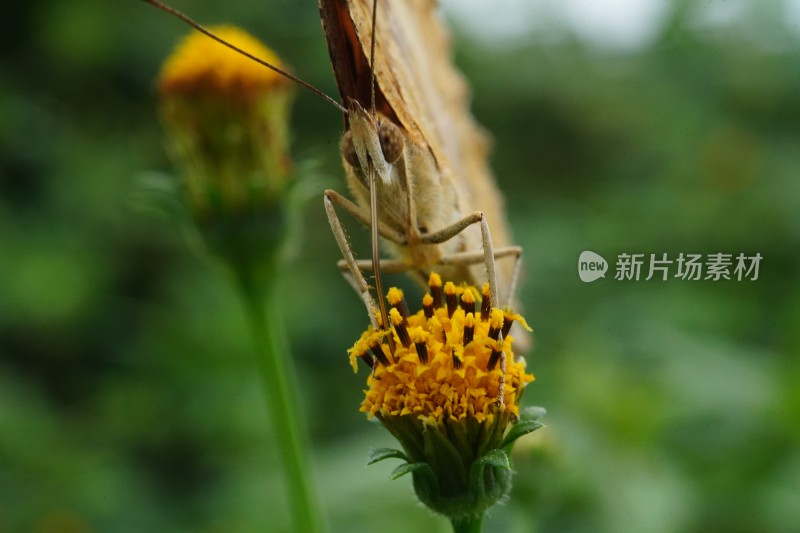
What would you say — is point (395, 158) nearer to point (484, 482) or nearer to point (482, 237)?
point (482, 237)

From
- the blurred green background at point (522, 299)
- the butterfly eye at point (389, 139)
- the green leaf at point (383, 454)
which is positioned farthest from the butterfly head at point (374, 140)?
the blurred green background at point (522, 299)

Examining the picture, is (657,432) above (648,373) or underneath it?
underneath

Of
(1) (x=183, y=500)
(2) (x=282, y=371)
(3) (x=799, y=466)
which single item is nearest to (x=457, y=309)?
(2) (x=282, y=371)

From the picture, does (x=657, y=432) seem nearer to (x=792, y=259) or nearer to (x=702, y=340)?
(x=702, y=340)

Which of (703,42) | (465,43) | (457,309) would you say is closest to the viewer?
(457,309)

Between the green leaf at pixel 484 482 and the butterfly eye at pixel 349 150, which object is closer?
the green leaf at pixel 484 482

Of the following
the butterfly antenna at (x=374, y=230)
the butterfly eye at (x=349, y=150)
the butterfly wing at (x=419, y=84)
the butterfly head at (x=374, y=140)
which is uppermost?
the butterfly wing at (x=419, y=84)

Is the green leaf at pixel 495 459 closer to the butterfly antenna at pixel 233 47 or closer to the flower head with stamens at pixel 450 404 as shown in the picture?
the flower head with stamens at pixel 450 404

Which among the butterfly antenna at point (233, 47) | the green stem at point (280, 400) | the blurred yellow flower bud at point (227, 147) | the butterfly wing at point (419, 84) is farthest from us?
the blurred yellow flower bud at point (227, 147)
